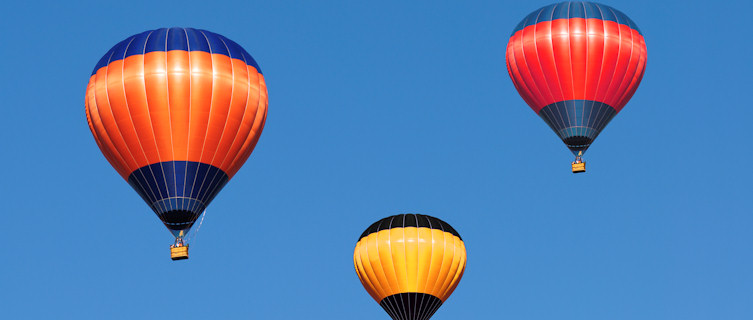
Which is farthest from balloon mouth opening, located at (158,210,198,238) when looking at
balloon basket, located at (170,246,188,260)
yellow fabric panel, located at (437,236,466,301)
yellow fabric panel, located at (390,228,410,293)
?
yellow fabric panel, located at (437,236,466,301)

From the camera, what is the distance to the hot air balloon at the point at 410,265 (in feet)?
161

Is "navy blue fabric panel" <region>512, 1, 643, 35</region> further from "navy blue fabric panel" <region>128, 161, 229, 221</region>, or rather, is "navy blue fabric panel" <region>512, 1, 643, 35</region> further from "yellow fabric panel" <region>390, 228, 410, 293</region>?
"navy blue fabric panel" <region>128, 161, 229, 221</region>

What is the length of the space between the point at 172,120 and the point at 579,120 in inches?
472

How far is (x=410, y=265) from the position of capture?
49000 mm

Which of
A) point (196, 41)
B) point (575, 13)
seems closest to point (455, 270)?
point (575, 13)

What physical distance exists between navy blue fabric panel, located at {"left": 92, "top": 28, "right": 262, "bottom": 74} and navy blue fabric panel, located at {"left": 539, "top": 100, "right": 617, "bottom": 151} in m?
9.13

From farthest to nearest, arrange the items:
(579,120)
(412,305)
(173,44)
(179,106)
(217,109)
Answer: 1. (579,120)
2. (412,305)
3. (173,44)
4. (217,109)
5. (179,106)

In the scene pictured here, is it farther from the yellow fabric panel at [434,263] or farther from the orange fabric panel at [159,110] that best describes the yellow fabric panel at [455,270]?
the orange fabric panel at [159,110]

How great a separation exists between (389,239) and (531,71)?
246 inches

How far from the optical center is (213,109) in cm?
4491

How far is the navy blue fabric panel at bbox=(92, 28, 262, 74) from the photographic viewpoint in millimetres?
45594

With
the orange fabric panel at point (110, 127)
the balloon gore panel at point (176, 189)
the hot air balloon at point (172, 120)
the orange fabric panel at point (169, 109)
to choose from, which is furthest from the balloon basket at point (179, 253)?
Result: the orange fabric panel at point (110, 127)

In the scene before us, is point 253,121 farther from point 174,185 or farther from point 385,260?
point 385,260

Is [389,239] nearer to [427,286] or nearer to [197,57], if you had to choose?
[427,286]
